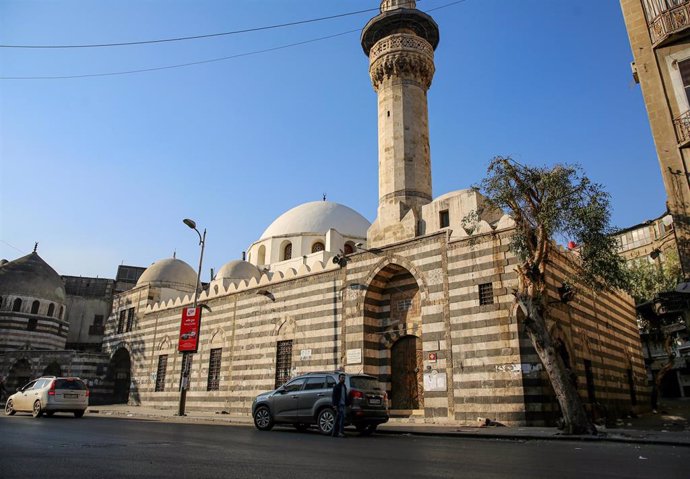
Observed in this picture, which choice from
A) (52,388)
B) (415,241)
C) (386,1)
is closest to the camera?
(52,388)

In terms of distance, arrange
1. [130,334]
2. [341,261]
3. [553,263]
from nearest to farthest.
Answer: [553,263] → [341,261] → [130,334]

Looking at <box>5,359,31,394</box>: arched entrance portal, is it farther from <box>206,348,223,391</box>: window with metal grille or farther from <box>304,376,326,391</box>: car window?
<box>304,376,326,391</box>: car window

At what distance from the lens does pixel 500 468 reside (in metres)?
6.08

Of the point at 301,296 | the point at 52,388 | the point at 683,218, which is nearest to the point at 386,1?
the point at 301,296

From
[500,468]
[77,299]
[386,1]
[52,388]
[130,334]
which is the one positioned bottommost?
[500,468]

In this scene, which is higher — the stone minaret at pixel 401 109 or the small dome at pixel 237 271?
the stone minaret at pixel 401 109

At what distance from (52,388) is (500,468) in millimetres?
14434

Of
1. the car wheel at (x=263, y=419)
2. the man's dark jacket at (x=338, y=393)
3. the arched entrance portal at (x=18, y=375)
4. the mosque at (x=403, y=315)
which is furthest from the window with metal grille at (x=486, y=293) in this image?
the arched entrance portal at (x=18, y=375)

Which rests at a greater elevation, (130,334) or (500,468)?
(130,334)

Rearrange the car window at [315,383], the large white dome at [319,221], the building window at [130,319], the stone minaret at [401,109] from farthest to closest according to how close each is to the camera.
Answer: the building window at [130,319] → the large white dome at [319,221] → the stone minaret at [401,109] → the car window at [315,383]

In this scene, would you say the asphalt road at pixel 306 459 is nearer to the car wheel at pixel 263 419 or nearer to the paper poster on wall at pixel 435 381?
the car wheel at pixel 263 419

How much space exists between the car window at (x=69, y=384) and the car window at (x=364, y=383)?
9846mm

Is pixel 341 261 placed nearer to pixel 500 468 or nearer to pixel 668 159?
pixel 668 159

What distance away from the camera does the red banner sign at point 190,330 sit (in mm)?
20862
